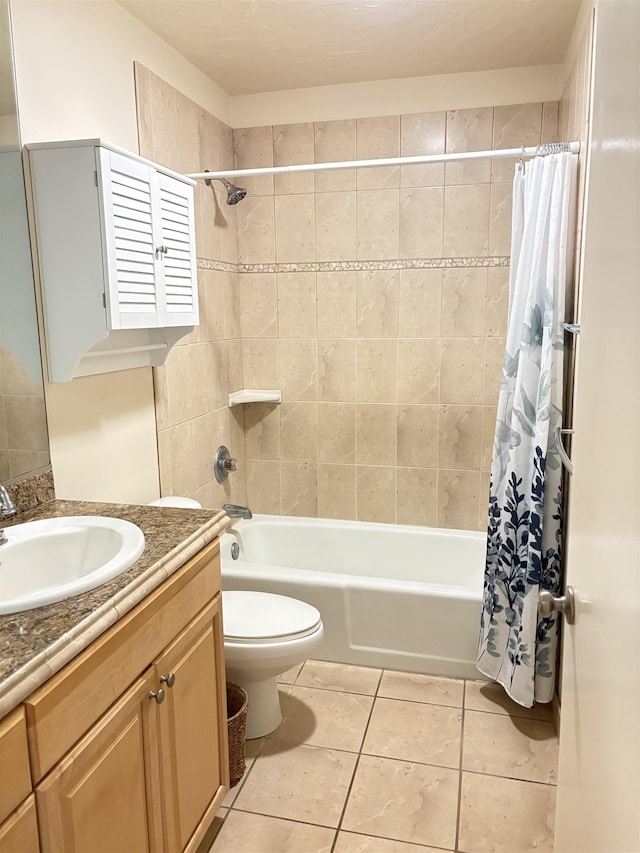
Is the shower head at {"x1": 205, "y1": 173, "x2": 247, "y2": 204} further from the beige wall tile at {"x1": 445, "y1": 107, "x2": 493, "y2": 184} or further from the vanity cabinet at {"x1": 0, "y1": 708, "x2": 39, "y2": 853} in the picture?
the vanity cabinet at {"x1": 0, "y1": 708, "x2": 39, "y2": 853}

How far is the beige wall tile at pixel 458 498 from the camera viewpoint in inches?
127

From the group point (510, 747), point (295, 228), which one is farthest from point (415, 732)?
point (295, 228)

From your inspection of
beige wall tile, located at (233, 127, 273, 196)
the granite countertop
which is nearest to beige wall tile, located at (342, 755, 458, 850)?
the granite countertop

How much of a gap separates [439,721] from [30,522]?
164 cm

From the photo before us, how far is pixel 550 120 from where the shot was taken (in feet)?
9.41

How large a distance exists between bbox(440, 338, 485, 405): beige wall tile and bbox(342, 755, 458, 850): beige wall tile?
168 cm

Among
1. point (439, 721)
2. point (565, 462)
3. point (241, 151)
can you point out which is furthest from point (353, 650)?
point (241, 151)

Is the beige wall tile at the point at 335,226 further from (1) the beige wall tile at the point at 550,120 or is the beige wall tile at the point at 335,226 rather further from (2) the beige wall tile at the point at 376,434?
(1) the beige wall tile at the point at 550,120

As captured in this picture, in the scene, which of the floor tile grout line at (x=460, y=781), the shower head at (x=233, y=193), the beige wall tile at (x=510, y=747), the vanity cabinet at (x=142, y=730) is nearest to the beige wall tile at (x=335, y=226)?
the shower head at (x=233, y=193)

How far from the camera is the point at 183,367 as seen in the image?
9.05 ft

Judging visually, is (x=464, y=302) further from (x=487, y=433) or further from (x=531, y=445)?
(x=531, y=445)

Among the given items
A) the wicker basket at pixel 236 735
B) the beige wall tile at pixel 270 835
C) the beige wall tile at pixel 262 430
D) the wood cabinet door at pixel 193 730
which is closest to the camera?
the wood cabinet door at pixel 193 730

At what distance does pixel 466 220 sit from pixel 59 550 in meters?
2.33

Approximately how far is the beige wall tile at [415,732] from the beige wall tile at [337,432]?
50.0 inches
